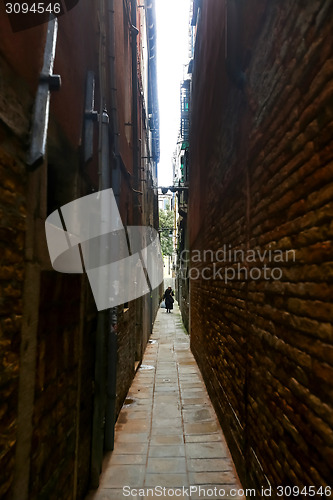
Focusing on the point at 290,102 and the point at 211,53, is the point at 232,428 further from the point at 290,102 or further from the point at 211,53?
the point at 211,53

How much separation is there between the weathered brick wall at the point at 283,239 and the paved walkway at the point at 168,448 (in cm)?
36

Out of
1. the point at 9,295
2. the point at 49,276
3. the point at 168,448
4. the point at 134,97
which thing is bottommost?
the point at 168,448

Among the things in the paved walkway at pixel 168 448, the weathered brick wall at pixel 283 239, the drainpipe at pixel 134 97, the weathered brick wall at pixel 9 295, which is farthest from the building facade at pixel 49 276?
the drainpipe at pixel 134 97

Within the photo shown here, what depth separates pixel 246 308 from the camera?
3.16m

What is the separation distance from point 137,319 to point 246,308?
531 centimetres

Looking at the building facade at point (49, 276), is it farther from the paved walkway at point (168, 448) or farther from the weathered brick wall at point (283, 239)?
the weathered brick wall at point (283, 239)

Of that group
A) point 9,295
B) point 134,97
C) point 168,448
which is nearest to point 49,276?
point 9,295

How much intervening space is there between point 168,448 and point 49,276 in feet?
10.3

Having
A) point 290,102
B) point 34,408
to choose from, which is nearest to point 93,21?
point 290,102

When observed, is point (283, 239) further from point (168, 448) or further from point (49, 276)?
point (168, 448)

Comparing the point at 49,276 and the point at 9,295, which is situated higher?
the point at 49,276

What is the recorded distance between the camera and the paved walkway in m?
3.26

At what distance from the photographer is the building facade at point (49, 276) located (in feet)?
5.58

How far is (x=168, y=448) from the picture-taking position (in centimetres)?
407
